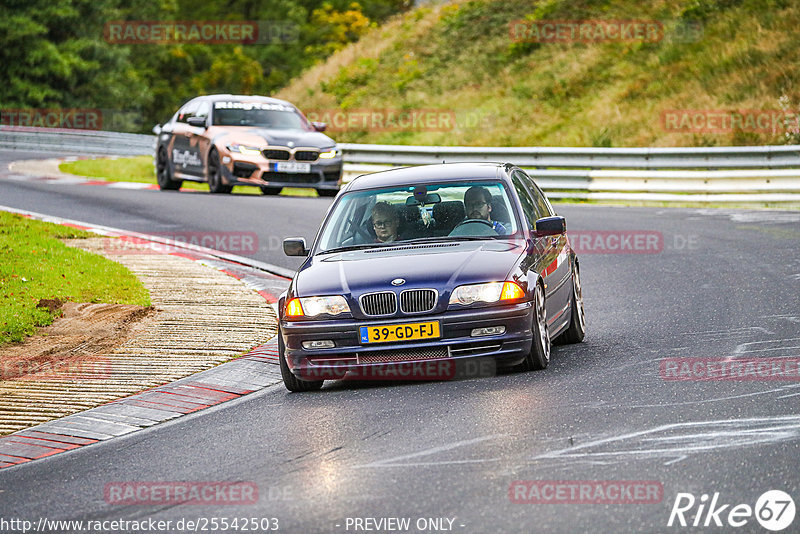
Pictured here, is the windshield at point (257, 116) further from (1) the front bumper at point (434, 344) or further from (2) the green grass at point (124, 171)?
(1) the front bumper at point (434, 344)

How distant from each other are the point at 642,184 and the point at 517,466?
18317mm

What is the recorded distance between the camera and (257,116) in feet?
81.3

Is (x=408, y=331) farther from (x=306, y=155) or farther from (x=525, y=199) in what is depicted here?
(x=306, y=155)

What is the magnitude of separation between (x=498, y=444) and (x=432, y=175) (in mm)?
3708

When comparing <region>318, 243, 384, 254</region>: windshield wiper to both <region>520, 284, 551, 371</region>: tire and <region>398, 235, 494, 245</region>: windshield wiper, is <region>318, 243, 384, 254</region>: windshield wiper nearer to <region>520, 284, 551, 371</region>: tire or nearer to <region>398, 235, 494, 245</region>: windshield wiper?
<region>398, 235, 494, 245</region>: windshield wiper

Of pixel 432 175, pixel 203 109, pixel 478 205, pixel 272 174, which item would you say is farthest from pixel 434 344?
pixel 203 109

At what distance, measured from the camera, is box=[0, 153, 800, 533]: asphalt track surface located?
570cm

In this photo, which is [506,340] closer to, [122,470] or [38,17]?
[122,470]

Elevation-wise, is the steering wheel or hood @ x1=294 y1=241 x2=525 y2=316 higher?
the steering wheel

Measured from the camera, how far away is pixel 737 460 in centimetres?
617

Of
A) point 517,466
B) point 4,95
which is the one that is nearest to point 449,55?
point 4,95

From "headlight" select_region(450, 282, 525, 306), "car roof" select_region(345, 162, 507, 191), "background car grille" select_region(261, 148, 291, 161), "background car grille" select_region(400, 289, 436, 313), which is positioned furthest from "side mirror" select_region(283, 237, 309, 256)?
"background car grille" select_region(261, 148, 291, 161)

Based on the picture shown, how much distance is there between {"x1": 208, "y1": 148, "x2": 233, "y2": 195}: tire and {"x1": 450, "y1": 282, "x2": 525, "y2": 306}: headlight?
15619mm

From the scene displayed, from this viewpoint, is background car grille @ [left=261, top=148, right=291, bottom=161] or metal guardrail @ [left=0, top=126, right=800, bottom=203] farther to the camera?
background car grille @ [left=261, top=148, right=291, bottom=161]
